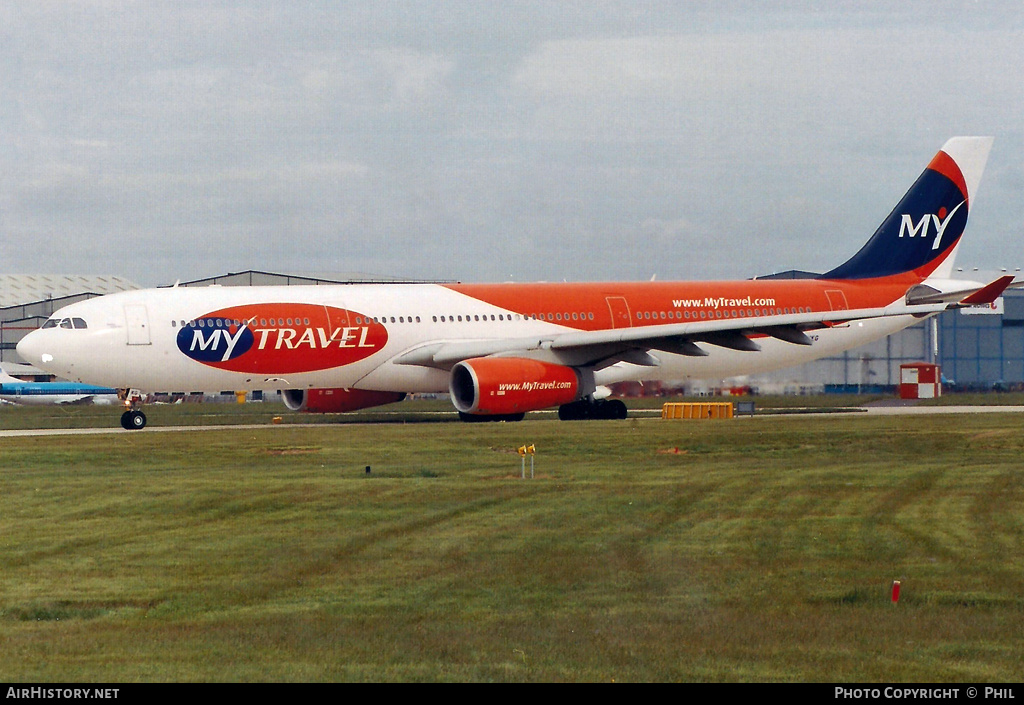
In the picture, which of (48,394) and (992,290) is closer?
(992,290)

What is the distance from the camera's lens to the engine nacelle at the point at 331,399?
140ft

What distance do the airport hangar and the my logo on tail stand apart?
6.34 metres

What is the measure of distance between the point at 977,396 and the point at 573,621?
49.4 m

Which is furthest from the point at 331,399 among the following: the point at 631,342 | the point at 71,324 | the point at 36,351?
the point at 631,342

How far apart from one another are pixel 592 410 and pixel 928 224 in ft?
49.4

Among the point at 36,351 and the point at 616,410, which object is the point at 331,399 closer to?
the point at 616,410

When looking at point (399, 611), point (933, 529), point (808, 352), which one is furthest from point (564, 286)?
point (399, 611)

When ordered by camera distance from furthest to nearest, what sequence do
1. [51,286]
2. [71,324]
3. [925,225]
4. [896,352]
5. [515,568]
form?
[51,286] → [896,352] → [925,225] → [71,324] → [515,568]

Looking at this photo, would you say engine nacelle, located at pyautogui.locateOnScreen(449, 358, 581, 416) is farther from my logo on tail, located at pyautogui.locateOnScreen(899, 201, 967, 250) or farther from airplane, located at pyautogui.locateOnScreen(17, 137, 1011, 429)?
my logo on tail, located at pyautogui.locateOnScreen(899, 201, 967, 250)

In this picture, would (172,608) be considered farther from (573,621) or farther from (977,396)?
(977,396)

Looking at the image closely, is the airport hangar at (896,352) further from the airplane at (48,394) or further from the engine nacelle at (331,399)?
the engine nacelle at (331,399)

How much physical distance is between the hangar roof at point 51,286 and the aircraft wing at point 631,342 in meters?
83.4

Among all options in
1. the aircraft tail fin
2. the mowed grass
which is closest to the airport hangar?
the aircraft tail fin

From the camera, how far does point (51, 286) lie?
123 m
